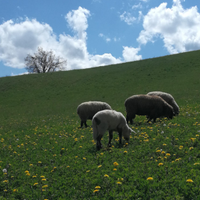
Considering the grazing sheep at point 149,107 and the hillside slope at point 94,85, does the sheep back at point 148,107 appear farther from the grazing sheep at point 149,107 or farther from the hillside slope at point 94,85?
the hillside slope at point 94,85

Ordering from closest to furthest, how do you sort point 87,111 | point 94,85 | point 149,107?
point 149,107 < point 87,111 < point 94,85

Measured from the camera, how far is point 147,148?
746 cm

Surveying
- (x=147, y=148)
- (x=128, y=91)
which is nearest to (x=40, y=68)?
(x=128, y=91)

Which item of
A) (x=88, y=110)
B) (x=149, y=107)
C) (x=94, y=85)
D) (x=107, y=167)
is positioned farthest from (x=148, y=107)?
(x=94, y=85)

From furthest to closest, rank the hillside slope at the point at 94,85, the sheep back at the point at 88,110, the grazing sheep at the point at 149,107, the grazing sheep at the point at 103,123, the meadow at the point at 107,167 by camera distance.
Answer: the hillside slope at the point at 94,85
the sheep back at the point at 88,110
the grazing sheep at the point at 149,107
the grazing sheep at the point at 103,123
the meadow at the point at 107,167

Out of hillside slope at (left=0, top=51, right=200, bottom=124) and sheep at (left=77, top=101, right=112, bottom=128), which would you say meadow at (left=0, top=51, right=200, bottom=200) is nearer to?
sheep at (left=77, top=101, right=112, bottom=128)

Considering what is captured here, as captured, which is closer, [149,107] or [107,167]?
[107,167]

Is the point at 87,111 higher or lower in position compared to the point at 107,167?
higher

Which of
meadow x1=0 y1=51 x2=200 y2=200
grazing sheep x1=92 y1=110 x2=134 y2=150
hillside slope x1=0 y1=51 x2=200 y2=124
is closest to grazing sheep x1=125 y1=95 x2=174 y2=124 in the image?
meadow x1=0 y1=51 x2=200 y2=200

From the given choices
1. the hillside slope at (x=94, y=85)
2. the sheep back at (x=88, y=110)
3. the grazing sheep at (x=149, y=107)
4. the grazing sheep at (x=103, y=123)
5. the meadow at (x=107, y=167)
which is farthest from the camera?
the hillside slope at (x=94, y=85)

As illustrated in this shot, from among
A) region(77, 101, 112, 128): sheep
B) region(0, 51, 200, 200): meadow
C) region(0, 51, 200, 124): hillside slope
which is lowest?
region(0, 51, 200, 200): meadow

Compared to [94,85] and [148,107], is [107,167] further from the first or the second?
[94,85]

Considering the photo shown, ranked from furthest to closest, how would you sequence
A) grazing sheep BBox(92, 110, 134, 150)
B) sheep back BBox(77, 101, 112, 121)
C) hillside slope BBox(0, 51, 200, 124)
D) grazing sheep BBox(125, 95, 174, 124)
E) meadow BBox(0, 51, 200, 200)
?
1. hillside slope BBox(0, 51, 200, 124)
2. sheep back BBox(77, 101, 112, 121)
3. grazing sheep BBox(125, 95, 174, 124)
4. grazing sheep BBox(92, 110, 134, 150)
5. meadow BBox(0, 51, 200, 200)

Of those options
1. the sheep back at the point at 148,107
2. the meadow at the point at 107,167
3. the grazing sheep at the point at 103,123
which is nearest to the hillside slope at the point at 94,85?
the sheep back at the point at 148,107
